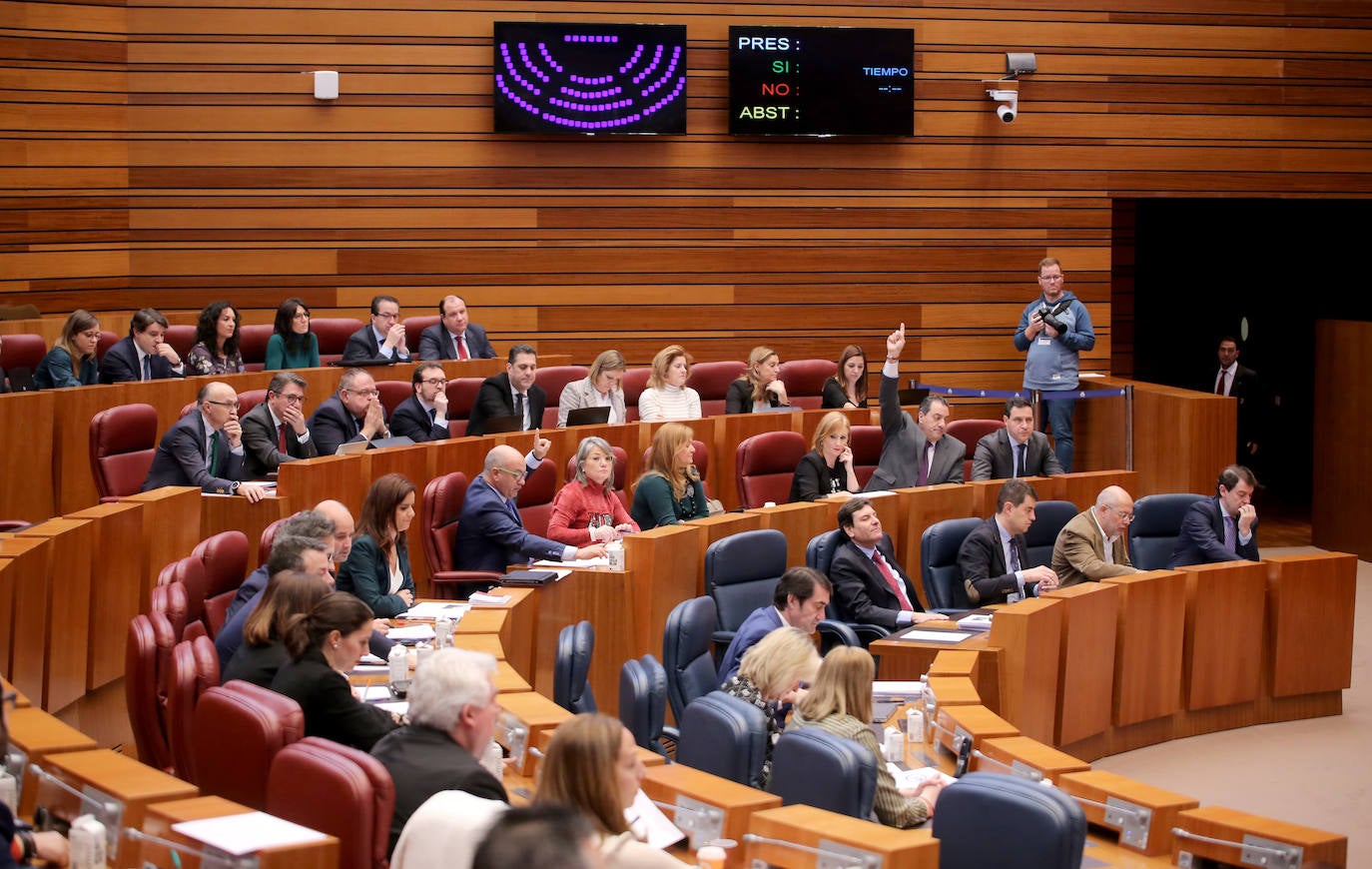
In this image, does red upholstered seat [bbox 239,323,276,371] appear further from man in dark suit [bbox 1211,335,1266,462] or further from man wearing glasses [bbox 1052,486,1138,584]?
man in dark suit [bbox 1211,335,1266,462]

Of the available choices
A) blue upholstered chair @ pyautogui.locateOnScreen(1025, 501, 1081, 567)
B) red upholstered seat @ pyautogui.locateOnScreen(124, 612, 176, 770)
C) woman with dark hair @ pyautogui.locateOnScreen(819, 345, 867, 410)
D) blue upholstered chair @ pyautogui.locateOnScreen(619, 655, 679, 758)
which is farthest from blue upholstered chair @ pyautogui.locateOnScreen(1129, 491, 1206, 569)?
red upholstered seat @ pyautogui.locateOnScreen(124, 612, 176, 770)

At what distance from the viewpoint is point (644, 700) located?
150 inches

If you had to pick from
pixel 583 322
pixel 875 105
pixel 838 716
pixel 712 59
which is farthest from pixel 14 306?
pixel 838 716

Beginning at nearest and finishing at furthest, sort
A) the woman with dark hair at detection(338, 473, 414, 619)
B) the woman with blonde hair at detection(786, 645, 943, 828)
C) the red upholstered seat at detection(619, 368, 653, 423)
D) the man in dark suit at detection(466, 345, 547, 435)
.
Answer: the woman with blonde hair at detection(786, 645, 943, 828) < the woman with dark hair at detection(338, 473, 414, 619) < the man in dark suit at detection(466, 345, 547, 435) < the red upholstered seat at detection(619, 368, 653, 423)

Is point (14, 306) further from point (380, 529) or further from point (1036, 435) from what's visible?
point (1036, 435)

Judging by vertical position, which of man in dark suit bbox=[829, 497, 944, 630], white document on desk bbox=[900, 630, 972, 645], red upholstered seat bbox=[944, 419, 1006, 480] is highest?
red upholstered seat bbox=[944, 419, 1006, 480]

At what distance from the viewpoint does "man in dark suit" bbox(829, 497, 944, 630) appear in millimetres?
5602

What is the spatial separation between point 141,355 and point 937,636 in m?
4.57

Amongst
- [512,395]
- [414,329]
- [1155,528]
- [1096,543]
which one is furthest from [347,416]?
[1155,528]

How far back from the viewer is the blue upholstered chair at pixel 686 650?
4520 millimetres

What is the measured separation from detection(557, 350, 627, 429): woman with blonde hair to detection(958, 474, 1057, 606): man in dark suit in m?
2.40

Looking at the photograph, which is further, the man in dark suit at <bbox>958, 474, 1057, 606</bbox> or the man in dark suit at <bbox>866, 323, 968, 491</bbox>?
the man in dark suit at <bbox>866, 323, 968, 491</bbox>

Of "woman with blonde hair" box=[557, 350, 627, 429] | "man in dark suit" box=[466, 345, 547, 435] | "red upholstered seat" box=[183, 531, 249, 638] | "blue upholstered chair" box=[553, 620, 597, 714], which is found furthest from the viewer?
"woman with blonde hair" box=[557, 350, 627, 429]

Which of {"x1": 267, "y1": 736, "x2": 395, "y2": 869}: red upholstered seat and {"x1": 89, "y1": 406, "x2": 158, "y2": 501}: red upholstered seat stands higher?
{"x1": 89, "y1": 406, "x2": 158, "y2": 501}: red upholstered seat
